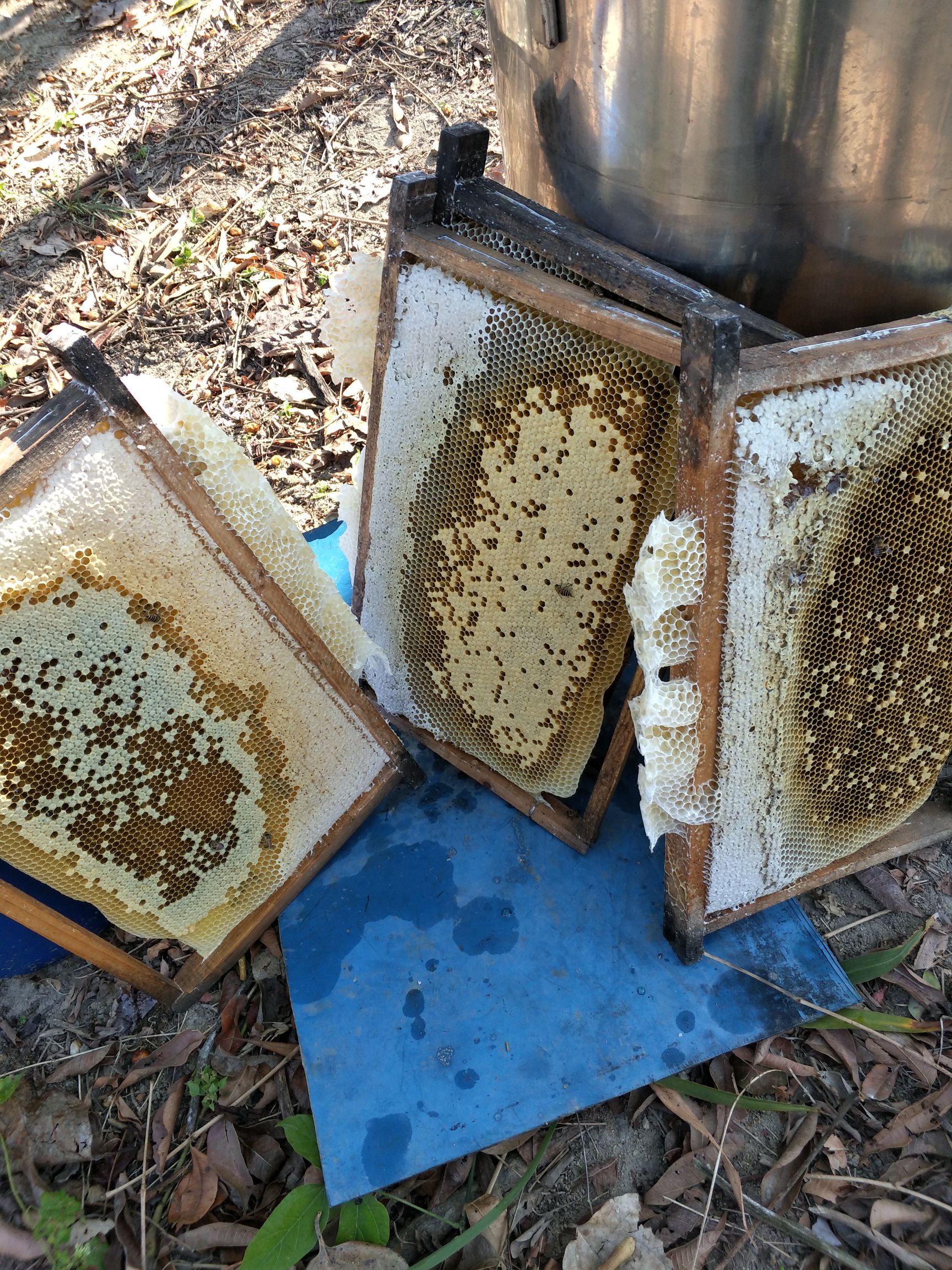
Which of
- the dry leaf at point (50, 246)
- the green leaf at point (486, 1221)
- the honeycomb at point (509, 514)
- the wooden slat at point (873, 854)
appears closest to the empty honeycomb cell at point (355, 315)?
the honeycomb at point (509, 514)

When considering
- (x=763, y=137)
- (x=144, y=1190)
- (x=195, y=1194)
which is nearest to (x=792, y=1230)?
(x=195, y=1194)

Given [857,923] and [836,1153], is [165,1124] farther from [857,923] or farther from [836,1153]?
[857,923]

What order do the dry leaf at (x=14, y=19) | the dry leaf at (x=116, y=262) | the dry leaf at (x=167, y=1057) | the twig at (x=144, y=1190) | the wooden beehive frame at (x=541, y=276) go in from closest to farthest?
the wooden beehive frame at (x=541, y=276), the twig at (x=144, y=1190), the dry leaf at (x=167, y=1057), the dry leaf at (x=116, y=262), the dry leaf at (x=14, y=19)

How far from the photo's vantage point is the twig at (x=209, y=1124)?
1.57 metres

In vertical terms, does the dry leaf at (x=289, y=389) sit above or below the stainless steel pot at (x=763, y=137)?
below

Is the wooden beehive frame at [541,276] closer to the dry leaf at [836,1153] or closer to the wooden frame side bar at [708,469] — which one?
the wooden frame side bar at [708,469]

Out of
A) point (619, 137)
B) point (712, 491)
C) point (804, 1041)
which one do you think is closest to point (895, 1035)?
point (804, 1041)

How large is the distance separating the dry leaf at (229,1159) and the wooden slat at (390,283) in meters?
1.18

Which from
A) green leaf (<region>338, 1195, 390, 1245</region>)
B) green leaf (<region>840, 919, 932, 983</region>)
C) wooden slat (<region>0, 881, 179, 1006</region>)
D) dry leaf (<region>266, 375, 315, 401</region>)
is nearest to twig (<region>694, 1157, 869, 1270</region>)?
green leaf (<region>840, 919, 932, 983</region>)

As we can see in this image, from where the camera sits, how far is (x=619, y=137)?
1.34 meters

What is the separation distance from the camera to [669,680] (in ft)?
4.24

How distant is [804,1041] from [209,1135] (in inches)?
43.7

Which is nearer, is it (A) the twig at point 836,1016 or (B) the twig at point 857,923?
(A) the twig at point 836,1016

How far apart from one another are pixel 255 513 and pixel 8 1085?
3.96ft
